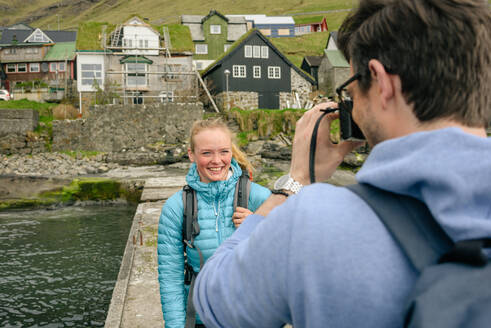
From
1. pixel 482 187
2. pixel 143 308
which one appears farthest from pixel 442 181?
pixel 143 308

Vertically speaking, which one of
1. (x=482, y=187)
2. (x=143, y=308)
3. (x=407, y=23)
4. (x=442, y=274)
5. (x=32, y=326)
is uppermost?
(x=407, y=23)

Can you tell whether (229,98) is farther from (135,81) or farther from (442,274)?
(442,274)

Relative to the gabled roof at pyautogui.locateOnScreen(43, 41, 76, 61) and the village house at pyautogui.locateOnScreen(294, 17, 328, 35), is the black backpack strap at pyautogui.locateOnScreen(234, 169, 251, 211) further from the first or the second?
the village house at pyautogui.locateOnScreen(294, 17, 328, 35)

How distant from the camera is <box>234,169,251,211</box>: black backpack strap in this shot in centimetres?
298

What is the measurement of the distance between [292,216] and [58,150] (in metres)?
30.8

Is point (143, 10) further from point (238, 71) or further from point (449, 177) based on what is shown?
point (449, 177)

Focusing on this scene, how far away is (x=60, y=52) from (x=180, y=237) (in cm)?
5586

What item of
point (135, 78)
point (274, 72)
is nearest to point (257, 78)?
point (274, 72)

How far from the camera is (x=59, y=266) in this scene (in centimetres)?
923

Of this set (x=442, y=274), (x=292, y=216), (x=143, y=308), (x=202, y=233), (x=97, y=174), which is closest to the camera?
(x=442, y=274)

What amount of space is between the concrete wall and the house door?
18567 millimetres

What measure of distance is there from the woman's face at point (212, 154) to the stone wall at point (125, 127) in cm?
2736

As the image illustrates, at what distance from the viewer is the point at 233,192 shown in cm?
304

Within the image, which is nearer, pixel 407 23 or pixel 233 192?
pixel 407 23
